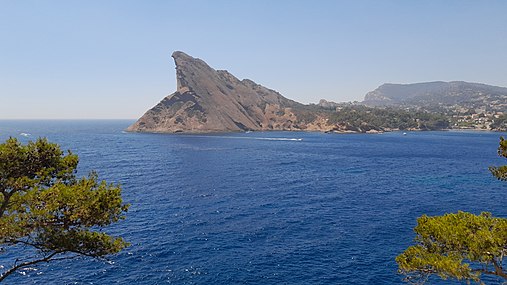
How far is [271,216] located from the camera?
193 feet

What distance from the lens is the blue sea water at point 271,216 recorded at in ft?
127

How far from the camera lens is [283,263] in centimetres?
4106

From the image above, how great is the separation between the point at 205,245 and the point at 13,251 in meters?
25.0

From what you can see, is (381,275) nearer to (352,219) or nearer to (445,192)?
(352,219)

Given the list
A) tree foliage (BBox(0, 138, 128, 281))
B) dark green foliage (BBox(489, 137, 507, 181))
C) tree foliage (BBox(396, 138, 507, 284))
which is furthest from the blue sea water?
tree foliage (BBox(396, 138, 507, 284))

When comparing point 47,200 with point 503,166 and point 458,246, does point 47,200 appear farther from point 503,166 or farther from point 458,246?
point 503,166

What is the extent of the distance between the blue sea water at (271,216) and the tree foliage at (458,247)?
21.6 meters

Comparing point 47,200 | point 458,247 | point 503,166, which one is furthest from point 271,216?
point 47,200

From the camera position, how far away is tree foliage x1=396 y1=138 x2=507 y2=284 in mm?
15906

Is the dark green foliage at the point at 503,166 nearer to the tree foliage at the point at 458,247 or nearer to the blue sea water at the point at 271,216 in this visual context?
the tree foliage at the point at 458,247

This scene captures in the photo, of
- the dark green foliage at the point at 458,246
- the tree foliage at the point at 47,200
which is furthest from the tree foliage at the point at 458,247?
the tree foliage at the point at 47,200

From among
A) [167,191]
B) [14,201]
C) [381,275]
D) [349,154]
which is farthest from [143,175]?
[349,154]

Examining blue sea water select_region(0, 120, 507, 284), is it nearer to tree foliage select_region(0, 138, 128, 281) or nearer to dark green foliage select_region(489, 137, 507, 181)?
dark green foliage select_region(489, 137, 507, 181)

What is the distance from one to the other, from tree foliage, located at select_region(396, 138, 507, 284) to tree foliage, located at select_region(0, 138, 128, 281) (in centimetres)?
1601
